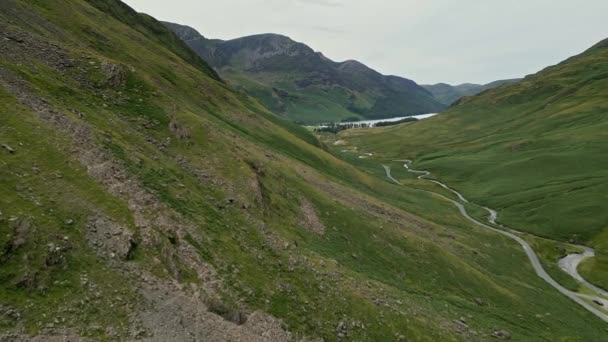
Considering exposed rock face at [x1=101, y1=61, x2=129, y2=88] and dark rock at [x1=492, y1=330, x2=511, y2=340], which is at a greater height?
exposed rock face at [x1=101, y1=61, x2=129, y2=88]

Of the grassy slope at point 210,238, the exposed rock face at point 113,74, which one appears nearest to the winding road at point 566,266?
the grassy slope at point 210,238

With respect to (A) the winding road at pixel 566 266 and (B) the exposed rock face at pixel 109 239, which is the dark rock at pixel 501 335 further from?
(B) the exposed rock face at pixel 109 239

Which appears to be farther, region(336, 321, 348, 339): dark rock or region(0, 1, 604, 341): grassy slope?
region(336, 321, 348, 339): dark rock

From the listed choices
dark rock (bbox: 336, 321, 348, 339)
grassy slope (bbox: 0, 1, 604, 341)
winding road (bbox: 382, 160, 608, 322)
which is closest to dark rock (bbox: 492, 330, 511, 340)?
grassy slope (bbox: 0, 1, 604, 341)

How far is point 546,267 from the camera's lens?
88.2 meters

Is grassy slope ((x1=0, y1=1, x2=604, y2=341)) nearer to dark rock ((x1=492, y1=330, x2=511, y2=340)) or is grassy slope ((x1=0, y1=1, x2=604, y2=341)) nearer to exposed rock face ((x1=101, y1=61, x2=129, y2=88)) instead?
exposed rock face ((x1=101, y1=61, x2=129, y2=88))

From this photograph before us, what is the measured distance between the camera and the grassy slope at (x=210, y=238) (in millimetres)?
23266

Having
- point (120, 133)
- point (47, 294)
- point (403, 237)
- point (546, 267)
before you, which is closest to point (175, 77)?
point (120, 133)

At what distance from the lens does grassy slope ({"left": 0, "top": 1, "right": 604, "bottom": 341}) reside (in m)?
23.3

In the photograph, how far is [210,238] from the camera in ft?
107

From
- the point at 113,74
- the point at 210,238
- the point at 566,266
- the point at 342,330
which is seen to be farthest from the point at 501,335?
the point at 566,266

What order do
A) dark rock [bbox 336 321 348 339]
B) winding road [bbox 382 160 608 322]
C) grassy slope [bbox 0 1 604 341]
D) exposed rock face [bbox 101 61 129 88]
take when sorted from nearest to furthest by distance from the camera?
grassy slope [bbox 0 1 604 341] < dark rock [bbox 336 321 348 339] < exposed rock face [bbox 101 61 129 88] < winding road [bbox 382 160 608 322]

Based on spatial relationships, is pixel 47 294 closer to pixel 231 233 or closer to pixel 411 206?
pixel 231 233

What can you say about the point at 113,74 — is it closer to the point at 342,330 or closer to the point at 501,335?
the point at 342,330
